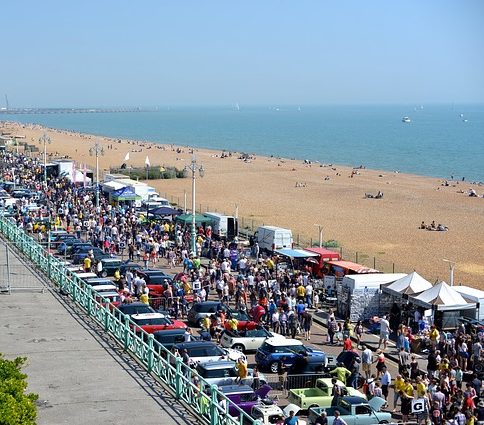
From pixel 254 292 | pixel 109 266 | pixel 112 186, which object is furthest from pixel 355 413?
pixel 112 186

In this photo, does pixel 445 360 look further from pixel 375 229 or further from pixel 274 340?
pixel 375 229

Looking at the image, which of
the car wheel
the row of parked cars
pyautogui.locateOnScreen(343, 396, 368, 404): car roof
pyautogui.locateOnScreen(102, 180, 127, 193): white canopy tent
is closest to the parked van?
pyautogui.locateOnScreen(102, 180, 127, 193): white canopy tent

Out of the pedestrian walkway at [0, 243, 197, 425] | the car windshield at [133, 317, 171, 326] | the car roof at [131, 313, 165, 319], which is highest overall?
the pedestrian walkway at [0, 243, 197, 425]

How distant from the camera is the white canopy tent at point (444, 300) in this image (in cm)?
2322

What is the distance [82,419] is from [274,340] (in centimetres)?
863

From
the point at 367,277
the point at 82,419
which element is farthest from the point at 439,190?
the point at 82,419

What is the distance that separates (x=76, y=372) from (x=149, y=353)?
134cm

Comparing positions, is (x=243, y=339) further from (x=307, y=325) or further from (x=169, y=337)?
(x=307, y=325)

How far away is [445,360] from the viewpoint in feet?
62.4

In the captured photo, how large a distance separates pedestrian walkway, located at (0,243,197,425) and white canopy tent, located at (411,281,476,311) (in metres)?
10.4

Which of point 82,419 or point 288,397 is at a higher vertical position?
point 82,419

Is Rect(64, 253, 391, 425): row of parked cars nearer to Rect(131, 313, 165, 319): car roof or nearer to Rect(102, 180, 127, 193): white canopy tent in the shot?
Rect(131, 313, 165, 319): car roof

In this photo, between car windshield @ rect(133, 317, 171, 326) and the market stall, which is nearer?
car windshield @ rect(133, 317, 171, 326)

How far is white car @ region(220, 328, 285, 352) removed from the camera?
68.1 feet
